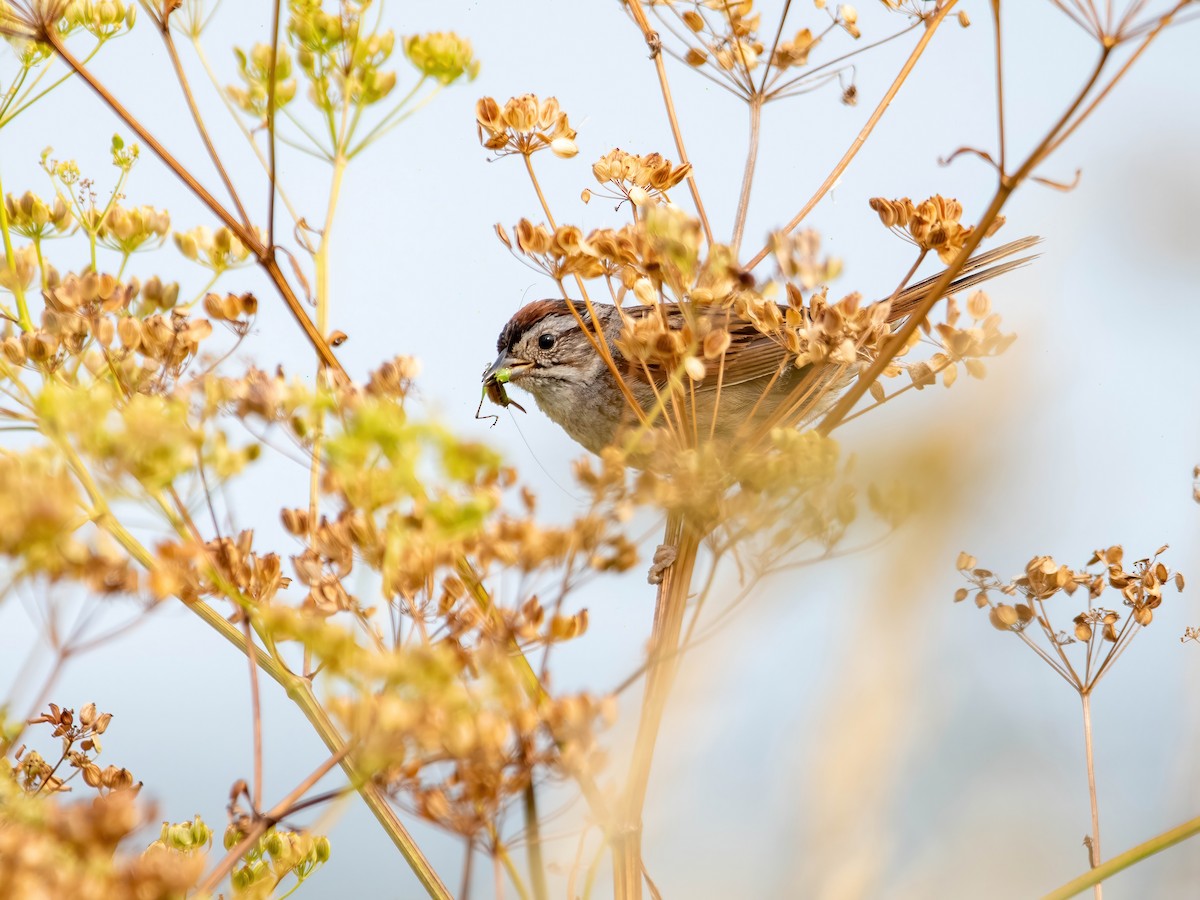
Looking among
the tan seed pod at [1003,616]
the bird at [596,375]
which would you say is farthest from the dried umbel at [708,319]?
the bird at [596,375]

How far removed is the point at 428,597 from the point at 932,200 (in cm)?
102

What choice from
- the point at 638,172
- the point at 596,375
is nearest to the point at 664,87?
the point at 638,172

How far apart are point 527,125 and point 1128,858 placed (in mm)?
1241

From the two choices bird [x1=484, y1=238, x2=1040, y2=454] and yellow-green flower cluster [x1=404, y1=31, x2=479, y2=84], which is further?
bird [x1=484, y1=238, x2=1040, y2=454]

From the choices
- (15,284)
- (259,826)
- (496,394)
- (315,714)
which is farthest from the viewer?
(496,394)

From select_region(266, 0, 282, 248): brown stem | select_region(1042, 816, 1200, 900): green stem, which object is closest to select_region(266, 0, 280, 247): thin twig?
select_region(266, 0, 282, 248): brown stem

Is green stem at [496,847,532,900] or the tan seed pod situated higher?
the tan seed pod

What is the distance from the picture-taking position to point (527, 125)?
71.1 inches

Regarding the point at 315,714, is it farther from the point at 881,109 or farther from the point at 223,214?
the point at 881,109

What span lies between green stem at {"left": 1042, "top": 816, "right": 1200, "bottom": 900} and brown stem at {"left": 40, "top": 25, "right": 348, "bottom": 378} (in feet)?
3.30

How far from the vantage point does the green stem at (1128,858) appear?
1357 mm

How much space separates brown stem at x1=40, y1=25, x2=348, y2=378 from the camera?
4.96 ft

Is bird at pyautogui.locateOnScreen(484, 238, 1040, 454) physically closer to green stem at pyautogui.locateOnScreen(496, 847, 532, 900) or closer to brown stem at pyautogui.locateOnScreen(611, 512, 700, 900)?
brown stem at pyautogui.locateOnScreen(611, 512, 700, 900)

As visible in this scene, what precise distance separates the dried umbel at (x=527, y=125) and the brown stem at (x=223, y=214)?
415 millimetres
